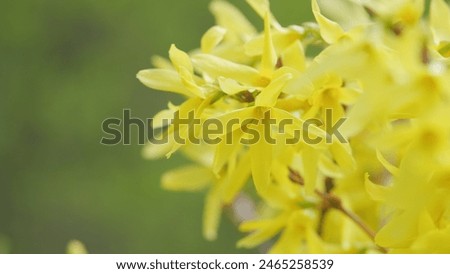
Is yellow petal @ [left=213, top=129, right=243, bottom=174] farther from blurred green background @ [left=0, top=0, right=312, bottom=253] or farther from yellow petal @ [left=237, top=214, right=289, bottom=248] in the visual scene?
blurred green background @ [left=0, top=0, right=312, bottom=253]

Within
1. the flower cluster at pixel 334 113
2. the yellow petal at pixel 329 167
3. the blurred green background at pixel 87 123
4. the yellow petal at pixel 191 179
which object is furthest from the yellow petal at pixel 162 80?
the blurred green background at pixel 87 123

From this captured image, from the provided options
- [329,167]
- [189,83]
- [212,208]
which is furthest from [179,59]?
[212,208]

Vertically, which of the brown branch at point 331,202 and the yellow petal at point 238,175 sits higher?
the yellow petal at point 238,175

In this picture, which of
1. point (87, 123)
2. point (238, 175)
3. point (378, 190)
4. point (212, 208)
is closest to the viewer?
point (378, 190)

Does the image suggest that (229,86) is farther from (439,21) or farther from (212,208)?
(212,208)

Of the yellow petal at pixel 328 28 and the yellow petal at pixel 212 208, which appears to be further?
the yellow petal at pixel 212 208

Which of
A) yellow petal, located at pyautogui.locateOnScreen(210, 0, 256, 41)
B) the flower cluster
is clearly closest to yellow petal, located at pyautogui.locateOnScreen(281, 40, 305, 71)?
the flower cluster

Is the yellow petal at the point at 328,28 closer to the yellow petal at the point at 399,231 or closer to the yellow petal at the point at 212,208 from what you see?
the yellow petal at the point at 399,231
